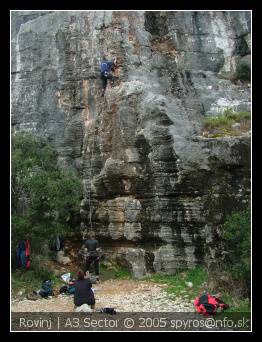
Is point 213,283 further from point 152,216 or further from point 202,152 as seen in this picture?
point 202,152

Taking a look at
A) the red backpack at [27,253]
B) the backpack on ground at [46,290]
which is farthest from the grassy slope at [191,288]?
the red backpack at [27,253]

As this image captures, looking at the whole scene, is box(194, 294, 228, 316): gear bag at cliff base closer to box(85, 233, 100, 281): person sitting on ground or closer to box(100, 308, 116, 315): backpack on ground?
box(100, 308, 116, 315): backpack on ground

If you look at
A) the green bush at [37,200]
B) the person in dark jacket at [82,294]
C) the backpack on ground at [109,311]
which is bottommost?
the backpack on ground at [109,311]

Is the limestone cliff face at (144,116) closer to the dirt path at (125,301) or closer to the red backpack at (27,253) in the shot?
the dirt path at (125,301)

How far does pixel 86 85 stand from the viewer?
724 inches

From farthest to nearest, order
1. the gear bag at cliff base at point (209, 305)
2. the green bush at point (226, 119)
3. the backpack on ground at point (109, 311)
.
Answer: the green bush at point (226, 119), the backpack on ground at point (109, 311), the gear bag at cliff base at point (209, 305)

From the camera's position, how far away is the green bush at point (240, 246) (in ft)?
34.8

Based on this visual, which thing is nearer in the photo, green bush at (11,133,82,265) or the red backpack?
the red backpack

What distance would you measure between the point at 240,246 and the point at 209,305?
1834 mm

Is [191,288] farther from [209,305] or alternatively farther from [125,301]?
[209,305]

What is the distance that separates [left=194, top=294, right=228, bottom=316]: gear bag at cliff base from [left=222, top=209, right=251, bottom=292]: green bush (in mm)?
899

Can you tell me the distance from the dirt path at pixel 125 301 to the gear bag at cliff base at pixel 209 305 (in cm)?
46

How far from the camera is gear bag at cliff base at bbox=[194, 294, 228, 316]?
1003 centimetres

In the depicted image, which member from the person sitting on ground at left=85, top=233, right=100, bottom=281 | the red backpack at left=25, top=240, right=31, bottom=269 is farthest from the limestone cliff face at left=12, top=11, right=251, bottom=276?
the red backpack at left=25, top=240, right=31, bottom=269
